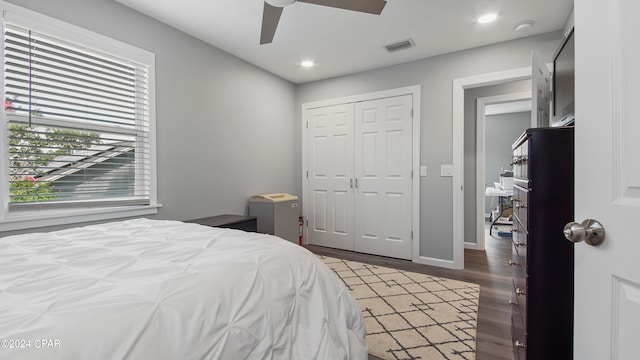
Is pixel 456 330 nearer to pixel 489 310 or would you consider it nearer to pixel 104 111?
pixel 489 310

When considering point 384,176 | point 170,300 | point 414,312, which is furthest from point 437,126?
point 170,300

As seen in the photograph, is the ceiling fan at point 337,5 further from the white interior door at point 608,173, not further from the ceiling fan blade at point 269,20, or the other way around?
the white interior door at point 608,173

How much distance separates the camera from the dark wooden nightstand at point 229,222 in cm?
273

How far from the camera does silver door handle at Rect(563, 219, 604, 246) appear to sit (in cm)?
66

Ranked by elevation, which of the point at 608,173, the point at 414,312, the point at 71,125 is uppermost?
the point at 71,125

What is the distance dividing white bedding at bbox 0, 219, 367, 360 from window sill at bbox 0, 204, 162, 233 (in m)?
0.56

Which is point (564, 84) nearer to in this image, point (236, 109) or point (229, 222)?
point (229, 222)

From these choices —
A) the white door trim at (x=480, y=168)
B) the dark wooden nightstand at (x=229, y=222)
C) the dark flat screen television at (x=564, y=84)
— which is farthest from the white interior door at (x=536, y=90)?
the dark wooden nightstand at (x=229, y=222)

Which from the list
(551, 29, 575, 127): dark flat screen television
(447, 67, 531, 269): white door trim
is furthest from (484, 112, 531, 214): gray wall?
(551, 29, 575, 127): dark flat screen television

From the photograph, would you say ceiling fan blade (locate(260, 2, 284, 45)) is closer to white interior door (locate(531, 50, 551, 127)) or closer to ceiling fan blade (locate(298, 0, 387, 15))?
ceiling fan blade (locate(298, 0, 387, 15))

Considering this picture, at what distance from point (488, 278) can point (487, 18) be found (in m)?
2.51

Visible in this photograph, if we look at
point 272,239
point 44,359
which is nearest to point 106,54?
point 272,239

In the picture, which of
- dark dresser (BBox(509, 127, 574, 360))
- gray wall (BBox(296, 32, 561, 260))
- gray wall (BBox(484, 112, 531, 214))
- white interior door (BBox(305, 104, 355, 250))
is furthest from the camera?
gray wall (BBox(484, 112, 531, 214))

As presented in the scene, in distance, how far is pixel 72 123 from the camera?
6.79ft
